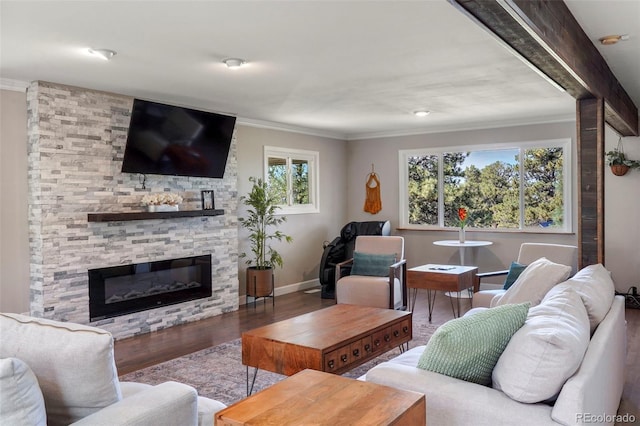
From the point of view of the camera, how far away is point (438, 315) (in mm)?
5594

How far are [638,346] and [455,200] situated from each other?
138 inches

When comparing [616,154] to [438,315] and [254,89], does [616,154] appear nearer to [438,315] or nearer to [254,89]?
[438,315]

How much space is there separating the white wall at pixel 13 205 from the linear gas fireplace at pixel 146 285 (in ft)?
1.87

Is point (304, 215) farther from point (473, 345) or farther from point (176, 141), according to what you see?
point (473, 345)

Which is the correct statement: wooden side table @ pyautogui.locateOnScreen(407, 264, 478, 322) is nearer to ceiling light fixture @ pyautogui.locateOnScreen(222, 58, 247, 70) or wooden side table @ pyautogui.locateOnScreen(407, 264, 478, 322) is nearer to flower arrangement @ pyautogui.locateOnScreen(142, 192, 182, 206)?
flower arrangement @ pyautogui.locateOnScreen(142, 192, 182, 206)

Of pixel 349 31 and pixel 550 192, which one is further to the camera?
pixel 550 192

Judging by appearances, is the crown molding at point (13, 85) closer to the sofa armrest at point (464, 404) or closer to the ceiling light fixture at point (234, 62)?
the ceiling light fixture at point (234, 62)

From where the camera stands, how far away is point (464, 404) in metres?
1.81

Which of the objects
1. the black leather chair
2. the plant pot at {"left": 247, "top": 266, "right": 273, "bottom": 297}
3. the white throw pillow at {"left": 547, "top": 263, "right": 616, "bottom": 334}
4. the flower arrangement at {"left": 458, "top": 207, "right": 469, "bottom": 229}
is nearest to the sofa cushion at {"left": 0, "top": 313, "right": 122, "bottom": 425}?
the white throw pillow at {"left": 547, "top": 263, "right": 616, "bottom": 334}

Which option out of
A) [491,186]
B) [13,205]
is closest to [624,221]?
[491,186]

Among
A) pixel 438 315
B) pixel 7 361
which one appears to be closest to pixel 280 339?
pixel 7 361

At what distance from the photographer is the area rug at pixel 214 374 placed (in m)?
3.46

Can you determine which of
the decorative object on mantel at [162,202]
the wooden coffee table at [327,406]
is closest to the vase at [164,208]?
the decorative object on mantel at [162,202]

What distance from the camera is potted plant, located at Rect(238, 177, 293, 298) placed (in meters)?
6.16
